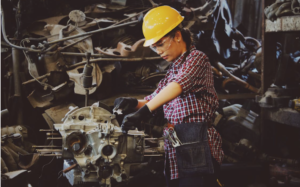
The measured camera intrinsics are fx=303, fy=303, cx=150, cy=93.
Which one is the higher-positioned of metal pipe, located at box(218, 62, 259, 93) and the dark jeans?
metal pipe, located at box(218, 62, 259, 93)

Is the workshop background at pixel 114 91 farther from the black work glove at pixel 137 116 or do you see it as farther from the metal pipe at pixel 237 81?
the black work glove at pixel 137 116

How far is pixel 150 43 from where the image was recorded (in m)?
2.16

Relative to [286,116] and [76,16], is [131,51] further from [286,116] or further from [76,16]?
[286,116]

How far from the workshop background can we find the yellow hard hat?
0.63 meters

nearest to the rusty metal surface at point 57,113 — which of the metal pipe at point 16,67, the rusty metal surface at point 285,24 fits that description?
the metal pipe at point 16,67

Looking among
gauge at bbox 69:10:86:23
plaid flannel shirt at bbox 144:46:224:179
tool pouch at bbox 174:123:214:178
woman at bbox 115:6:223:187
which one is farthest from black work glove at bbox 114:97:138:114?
gauge at bbox 69:10:86:23

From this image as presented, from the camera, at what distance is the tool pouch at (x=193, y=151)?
199 centimetres

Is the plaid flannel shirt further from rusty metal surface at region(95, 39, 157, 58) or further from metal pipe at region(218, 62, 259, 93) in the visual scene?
metal pipe at region(218, 62, 259, 93)

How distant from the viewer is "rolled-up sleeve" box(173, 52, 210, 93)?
1.90 m

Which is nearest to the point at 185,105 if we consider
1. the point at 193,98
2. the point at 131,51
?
the point at 193,98

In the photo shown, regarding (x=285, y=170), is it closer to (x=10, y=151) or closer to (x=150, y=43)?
(x=150, y=43)

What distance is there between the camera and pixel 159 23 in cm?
216

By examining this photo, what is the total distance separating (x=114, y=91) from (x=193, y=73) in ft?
7.92

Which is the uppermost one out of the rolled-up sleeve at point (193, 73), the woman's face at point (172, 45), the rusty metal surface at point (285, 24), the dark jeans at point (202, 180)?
the rusty metal surface at point (285, 24)
